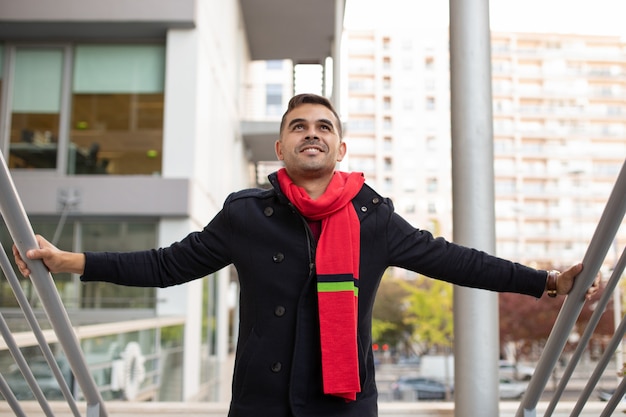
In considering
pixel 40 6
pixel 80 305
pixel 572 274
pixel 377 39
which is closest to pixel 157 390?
pixel 80 305

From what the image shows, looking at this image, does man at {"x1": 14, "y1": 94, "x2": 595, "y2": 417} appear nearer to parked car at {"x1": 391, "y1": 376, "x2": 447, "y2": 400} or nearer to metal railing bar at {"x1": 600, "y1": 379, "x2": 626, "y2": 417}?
metal railing bar at {"x1": 600, "y1": 379, "x2": 626, "y2": 417}

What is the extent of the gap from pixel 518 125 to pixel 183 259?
6542 centimetres

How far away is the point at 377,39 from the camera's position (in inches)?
2515

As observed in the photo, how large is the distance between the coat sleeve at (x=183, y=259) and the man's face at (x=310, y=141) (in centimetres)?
21

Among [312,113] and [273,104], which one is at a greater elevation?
[273,104]

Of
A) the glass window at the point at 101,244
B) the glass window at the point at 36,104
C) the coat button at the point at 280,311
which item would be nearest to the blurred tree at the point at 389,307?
the glass window at the point at 101,244

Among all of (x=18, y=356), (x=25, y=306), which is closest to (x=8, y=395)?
(x=18, y=356)

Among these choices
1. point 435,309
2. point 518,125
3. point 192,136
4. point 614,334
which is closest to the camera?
point 614,334

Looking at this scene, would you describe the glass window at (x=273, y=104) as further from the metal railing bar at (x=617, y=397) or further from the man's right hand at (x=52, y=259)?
the metal railing bar at (x=617, y=397)

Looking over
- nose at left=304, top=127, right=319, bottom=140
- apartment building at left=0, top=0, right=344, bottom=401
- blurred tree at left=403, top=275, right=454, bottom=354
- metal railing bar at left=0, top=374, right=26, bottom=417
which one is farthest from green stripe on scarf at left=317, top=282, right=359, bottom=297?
blurred tree at left=403, top=275, right=454, bottom=354

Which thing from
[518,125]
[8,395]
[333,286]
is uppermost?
[518,125]

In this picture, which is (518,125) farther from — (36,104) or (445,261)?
(445,261)

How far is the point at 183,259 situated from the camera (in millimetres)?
1779

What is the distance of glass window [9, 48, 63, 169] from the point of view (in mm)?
9531
